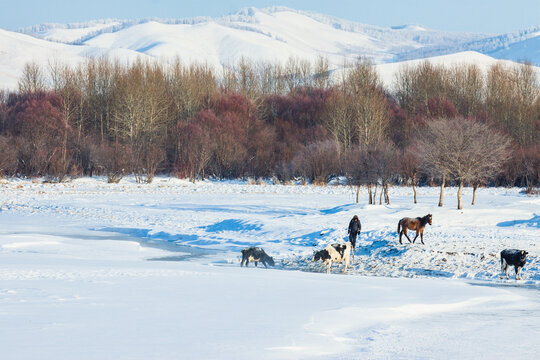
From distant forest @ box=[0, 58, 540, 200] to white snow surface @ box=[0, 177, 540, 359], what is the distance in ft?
74.5

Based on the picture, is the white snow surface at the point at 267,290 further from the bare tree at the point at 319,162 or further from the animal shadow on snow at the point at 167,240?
the bare tree at the point at 319,162

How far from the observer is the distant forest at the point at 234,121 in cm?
5407

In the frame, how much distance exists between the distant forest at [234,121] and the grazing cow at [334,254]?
28.0 meters

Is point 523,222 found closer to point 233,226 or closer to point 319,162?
point 233,226

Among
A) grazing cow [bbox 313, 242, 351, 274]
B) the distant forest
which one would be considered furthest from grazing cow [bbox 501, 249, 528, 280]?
the distant forest

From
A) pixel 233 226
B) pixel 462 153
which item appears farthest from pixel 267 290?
pixel 462 153

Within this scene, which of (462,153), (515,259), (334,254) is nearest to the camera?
(515,259)

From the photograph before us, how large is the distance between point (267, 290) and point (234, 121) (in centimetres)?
5271

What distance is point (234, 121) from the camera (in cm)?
6347

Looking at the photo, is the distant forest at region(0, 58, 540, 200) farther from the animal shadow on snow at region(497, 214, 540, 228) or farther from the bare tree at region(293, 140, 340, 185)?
the animal shadow on snow at region(497, 214, 540, 228)

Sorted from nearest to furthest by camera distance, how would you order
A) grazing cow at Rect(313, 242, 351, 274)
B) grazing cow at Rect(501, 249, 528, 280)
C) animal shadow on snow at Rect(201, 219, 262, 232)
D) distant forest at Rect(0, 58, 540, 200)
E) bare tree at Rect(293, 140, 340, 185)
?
1. grazing cow at Rect(501, 249, 528, 280)
2. grazing cow at Rect(313, 242, 351, 274)
3. animal shadow on snow at Rect(201, 219, 262, 232)
4. bare tree at Rect(293, 140, 340, 185)
5. distant forest at Rect(0, 58, 540, 200)

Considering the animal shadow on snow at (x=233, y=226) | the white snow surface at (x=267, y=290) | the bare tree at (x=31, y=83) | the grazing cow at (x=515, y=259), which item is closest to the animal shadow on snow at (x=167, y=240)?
the white snow surface at (x=267, y=290)

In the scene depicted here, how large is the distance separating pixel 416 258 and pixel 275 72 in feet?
238

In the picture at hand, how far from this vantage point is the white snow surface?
7.38m
